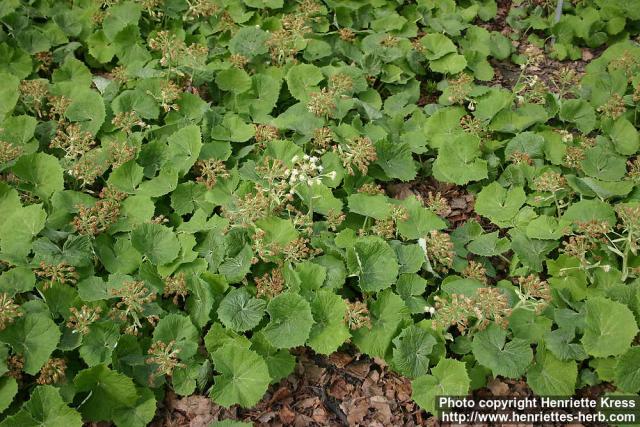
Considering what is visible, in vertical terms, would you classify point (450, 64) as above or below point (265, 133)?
above

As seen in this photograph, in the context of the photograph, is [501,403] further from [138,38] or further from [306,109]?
[138,38]

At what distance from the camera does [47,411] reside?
10.1 ft

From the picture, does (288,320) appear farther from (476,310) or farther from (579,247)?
(579,247)

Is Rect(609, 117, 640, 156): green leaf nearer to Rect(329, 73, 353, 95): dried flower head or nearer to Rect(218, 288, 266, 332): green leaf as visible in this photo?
Rect(329, 73, 353, 95): dried flower head

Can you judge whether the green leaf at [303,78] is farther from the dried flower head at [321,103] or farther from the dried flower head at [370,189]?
the dried flower head at [370,189]

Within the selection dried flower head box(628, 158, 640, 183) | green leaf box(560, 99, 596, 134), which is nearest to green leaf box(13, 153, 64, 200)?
green leaf box(560, 99, 596, 134)

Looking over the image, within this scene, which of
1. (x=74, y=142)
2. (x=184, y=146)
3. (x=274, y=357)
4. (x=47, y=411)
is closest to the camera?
(x=47, y=411)

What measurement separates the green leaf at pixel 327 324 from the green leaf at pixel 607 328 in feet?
4.67

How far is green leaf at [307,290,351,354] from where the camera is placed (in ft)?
11.3

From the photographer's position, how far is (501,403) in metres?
3.55

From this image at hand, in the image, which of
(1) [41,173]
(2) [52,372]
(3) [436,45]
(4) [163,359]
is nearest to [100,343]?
(2) [52,372]

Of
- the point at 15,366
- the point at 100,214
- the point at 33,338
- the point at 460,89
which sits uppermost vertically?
the point at 460,89

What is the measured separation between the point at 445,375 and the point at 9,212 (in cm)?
300

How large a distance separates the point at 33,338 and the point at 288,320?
Result: 1442mm
